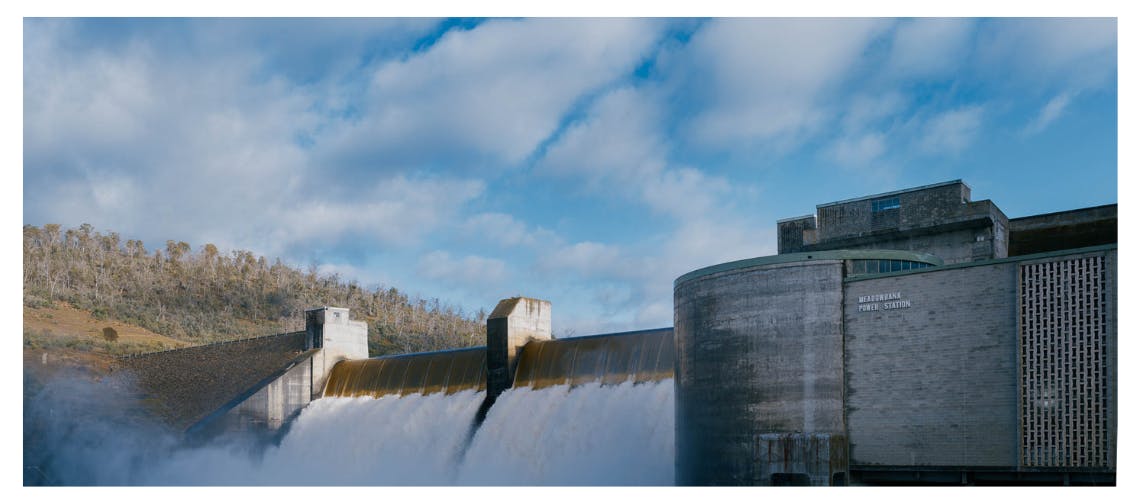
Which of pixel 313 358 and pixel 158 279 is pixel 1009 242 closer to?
pixel 313 358

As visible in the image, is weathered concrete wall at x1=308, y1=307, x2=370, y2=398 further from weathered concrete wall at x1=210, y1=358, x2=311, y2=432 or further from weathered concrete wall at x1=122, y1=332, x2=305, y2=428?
weathered concrete wall at x1=122, y1=332, x2=305, y2=428

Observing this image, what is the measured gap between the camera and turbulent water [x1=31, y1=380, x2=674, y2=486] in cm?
4384

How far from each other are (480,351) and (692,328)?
20.3 meters

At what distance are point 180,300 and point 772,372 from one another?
10477 cm

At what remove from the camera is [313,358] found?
64938 millimetres

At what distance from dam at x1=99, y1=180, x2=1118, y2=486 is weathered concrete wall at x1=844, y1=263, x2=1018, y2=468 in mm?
41

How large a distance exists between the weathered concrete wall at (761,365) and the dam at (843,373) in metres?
0.05

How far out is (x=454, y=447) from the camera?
51562 millimetres

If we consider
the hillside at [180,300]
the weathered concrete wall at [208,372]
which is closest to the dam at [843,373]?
the weathered concrete wall at [208,372]

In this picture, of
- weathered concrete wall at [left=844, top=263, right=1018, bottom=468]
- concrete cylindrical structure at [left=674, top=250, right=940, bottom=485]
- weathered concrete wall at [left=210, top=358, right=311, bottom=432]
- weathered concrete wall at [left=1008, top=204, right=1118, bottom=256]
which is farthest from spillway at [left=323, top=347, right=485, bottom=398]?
weathered concrete wall at [left=1008, top=204, right=1118, bottom=256]

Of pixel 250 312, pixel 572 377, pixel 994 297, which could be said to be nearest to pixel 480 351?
pixel 572 377

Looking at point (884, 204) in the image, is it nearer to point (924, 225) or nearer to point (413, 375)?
point (924, 225)

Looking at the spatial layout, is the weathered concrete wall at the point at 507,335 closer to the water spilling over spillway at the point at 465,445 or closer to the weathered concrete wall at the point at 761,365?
the water spilling over spillway at the point at 465,445

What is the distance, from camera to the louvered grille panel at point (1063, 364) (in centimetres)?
2962
